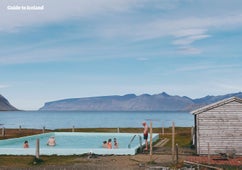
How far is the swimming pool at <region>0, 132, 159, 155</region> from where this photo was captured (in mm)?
30812

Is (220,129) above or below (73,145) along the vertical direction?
above

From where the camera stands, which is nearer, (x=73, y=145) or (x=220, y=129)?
(x=220, y=129)

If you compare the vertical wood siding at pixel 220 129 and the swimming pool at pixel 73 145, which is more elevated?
the vertical wood siding at pixel 220 129

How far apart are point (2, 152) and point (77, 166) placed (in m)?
10.2

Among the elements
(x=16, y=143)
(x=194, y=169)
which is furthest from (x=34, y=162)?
(x=16, y=143)

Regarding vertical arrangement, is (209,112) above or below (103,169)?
above

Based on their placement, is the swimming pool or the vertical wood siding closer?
the vertical wood siding

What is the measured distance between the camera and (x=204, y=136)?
28828 mm

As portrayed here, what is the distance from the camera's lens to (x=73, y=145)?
45.7 metres

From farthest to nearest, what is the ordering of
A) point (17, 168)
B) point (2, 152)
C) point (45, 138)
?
point (45, 138), point (2, 152), point (17, 168)

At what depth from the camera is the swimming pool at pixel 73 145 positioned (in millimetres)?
30812

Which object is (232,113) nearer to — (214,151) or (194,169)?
(214,151)

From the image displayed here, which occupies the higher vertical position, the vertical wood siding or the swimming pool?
the vertical wood siding

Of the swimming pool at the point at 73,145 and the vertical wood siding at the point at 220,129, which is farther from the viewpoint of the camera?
the swimming pool at the point at 73,145
